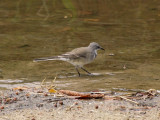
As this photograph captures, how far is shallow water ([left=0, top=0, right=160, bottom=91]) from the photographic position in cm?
714

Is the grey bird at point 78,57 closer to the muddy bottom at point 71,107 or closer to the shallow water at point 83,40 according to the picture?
the shallow water at point 83,40

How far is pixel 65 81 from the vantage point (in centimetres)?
697

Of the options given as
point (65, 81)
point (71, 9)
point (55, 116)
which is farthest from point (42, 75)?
point (71, 9)

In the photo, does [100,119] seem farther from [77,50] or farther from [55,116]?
[77,50]

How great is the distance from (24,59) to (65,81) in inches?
67.5

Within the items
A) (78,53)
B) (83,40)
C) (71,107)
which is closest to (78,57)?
(78,53)

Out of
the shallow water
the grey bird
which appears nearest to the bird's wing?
the grey bird

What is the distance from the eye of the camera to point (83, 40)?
32.6ft

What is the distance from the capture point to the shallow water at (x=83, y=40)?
281 inches

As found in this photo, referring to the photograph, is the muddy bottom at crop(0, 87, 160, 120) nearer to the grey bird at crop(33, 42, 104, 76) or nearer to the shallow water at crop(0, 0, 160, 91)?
the shallow water at crop(0, 0, 160, 91)

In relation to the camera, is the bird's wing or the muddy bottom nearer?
the muddy bottom

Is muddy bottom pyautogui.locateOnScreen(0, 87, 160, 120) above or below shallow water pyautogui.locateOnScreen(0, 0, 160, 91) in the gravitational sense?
below

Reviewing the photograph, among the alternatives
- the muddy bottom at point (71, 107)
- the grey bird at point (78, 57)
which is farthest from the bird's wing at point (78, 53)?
the muddy bottom at point (71, 107)

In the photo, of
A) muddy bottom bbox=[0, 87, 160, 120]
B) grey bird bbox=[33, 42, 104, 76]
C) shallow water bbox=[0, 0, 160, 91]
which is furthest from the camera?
grey bird bbox=[33, 42, 104, 76]
